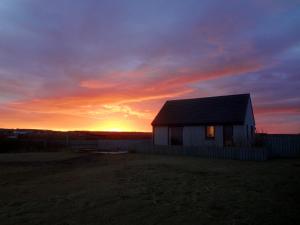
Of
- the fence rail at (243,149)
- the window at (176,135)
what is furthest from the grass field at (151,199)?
the window at (176,135)

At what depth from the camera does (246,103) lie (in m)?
24.5

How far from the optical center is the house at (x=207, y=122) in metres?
23.5

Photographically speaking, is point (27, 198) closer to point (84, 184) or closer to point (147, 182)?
point (84, 184)

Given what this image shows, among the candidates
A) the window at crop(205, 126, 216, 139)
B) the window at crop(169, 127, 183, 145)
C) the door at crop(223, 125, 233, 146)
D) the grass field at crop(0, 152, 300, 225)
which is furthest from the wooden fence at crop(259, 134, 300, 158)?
the grass field at crop(0, 152, 300, 225)

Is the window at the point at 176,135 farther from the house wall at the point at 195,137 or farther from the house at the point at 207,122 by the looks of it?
the house wall at the point at 195,137

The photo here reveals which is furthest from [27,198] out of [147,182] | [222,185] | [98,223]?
[222,185]

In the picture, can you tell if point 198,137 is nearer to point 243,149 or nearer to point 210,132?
point 210,132

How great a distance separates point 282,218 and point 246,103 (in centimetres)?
1958

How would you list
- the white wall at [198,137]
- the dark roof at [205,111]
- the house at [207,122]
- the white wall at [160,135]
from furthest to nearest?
the white wall at [160,135], the white wall at [198,137], the dark roof at [205,111], the house at [207,122]

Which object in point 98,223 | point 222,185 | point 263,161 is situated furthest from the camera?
point 263,161

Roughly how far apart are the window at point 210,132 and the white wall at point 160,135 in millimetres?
4346

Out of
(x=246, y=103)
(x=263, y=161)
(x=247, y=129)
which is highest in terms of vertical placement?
(x=246, y=103)

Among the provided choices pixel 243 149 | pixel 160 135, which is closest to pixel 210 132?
pixel 160 135

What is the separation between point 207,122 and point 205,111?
6.40ft
